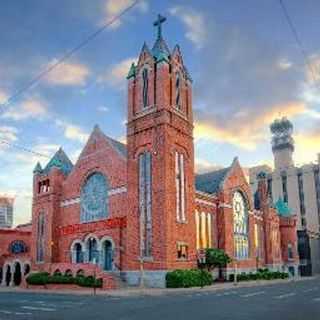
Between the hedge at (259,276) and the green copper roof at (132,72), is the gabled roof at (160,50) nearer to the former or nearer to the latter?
the green copper roof at (132,72)

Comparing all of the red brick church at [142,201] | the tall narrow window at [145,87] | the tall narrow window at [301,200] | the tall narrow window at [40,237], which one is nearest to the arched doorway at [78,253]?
the red brick church at [142,201]

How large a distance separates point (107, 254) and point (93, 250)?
→ 2.39 m

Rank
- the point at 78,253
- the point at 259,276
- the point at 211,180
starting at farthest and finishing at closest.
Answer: the point at 211,180 < the point at 259,276 < the point at 78,253

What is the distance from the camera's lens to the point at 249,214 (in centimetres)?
6225

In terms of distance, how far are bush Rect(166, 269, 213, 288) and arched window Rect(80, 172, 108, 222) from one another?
11.9m

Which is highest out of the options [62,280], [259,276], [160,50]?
[160,50]

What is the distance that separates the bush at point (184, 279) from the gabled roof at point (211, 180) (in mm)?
17139

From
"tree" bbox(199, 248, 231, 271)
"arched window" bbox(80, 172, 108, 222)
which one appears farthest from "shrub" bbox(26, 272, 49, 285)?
"tree" bbox(199, 248, 231, 271)

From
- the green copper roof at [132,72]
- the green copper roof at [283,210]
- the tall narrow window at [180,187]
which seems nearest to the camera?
the tall narrow window at [180,187]

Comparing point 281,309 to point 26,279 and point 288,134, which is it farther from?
point 288,134

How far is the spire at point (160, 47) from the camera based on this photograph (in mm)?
44906

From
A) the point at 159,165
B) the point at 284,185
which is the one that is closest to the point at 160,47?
the point at 159,165

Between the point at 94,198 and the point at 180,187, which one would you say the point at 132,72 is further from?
the point at 94,198

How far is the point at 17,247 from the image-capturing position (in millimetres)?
65625
